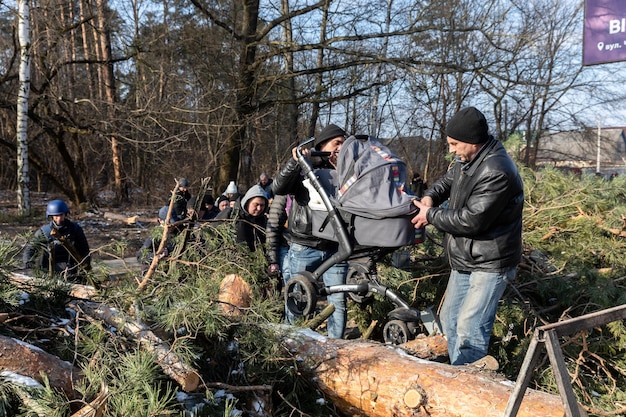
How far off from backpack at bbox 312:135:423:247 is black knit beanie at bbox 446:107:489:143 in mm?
630

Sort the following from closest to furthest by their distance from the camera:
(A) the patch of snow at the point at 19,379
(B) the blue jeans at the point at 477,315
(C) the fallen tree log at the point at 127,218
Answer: (A) the patch of snow at the point at 19,379, (B) the blue jeans at the point at 477,315, (C) the fallen tree log at the point at 127,218

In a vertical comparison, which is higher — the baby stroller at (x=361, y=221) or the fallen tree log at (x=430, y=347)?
the baby stroller at (x=361, y=221)

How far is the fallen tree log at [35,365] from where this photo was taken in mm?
2191

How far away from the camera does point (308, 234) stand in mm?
4285

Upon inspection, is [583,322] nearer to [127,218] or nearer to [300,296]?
[300,296]

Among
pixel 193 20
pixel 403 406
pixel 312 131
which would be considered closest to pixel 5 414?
pixel 403 406

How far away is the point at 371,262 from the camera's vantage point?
405 cm

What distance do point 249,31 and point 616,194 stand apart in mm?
9451

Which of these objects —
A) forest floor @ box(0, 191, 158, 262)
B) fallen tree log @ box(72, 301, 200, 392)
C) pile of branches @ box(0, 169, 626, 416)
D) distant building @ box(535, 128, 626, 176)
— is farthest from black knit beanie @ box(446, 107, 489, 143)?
distant building @ box(535, 128, 626, 176)

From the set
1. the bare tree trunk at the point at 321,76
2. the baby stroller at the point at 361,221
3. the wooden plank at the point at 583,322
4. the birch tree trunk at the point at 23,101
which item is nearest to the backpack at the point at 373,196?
the baby stroller at the point at 361,221

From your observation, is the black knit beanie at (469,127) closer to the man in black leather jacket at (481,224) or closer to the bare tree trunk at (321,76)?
the man in black leather jacket at (481,224)

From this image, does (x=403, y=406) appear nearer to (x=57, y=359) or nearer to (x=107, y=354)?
(x=107, y=354)

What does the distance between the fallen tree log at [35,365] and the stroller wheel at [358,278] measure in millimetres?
2224

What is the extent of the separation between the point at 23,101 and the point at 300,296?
10.8 m
